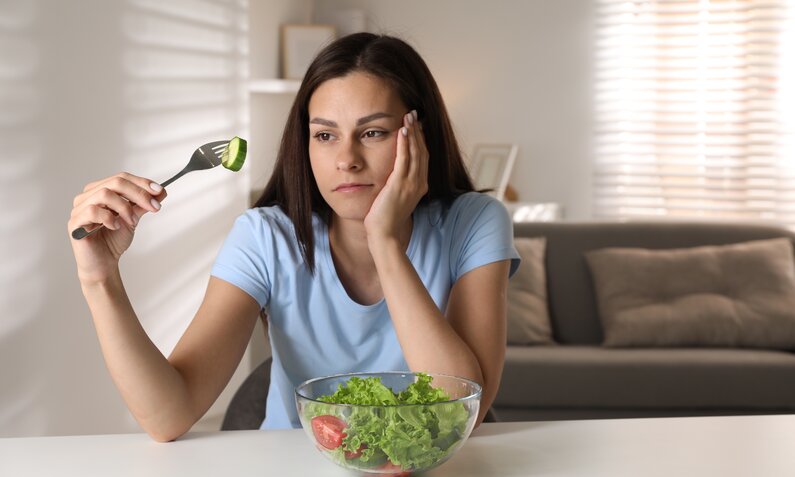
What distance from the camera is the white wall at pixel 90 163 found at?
2.72 meters

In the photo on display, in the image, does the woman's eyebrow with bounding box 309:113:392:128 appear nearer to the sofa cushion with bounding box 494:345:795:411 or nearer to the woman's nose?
the woman's nose

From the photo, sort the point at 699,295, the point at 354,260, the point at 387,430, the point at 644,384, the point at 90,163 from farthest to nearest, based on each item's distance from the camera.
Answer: the point at 699,295, the point at 644,384, the point at 90,163, the point at 354,260, the point at 387,430

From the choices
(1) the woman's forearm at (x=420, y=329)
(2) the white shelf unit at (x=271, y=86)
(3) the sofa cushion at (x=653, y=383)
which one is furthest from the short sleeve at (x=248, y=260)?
(2) the white shelf unit at (x=271, y=86)

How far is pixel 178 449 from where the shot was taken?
4.08 feet

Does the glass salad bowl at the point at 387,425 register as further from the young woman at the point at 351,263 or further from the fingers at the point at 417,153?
the fingers at the point at 417,153

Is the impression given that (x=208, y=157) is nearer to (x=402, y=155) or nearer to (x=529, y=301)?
(x=402, y=155)

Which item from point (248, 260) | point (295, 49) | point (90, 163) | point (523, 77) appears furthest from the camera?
point (523, 77)

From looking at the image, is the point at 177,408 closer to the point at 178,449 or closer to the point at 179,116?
the point at 178,449

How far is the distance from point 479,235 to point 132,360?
61cm

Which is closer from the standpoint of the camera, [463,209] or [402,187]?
[402,187]

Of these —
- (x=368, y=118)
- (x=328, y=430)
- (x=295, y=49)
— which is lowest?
(x=295, y=49)

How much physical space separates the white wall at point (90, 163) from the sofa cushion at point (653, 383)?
137 centimetres

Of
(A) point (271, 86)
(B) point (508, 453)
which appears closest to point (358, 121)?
(B) point (508, 453)

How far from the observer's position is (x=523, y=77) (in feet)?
17.9
